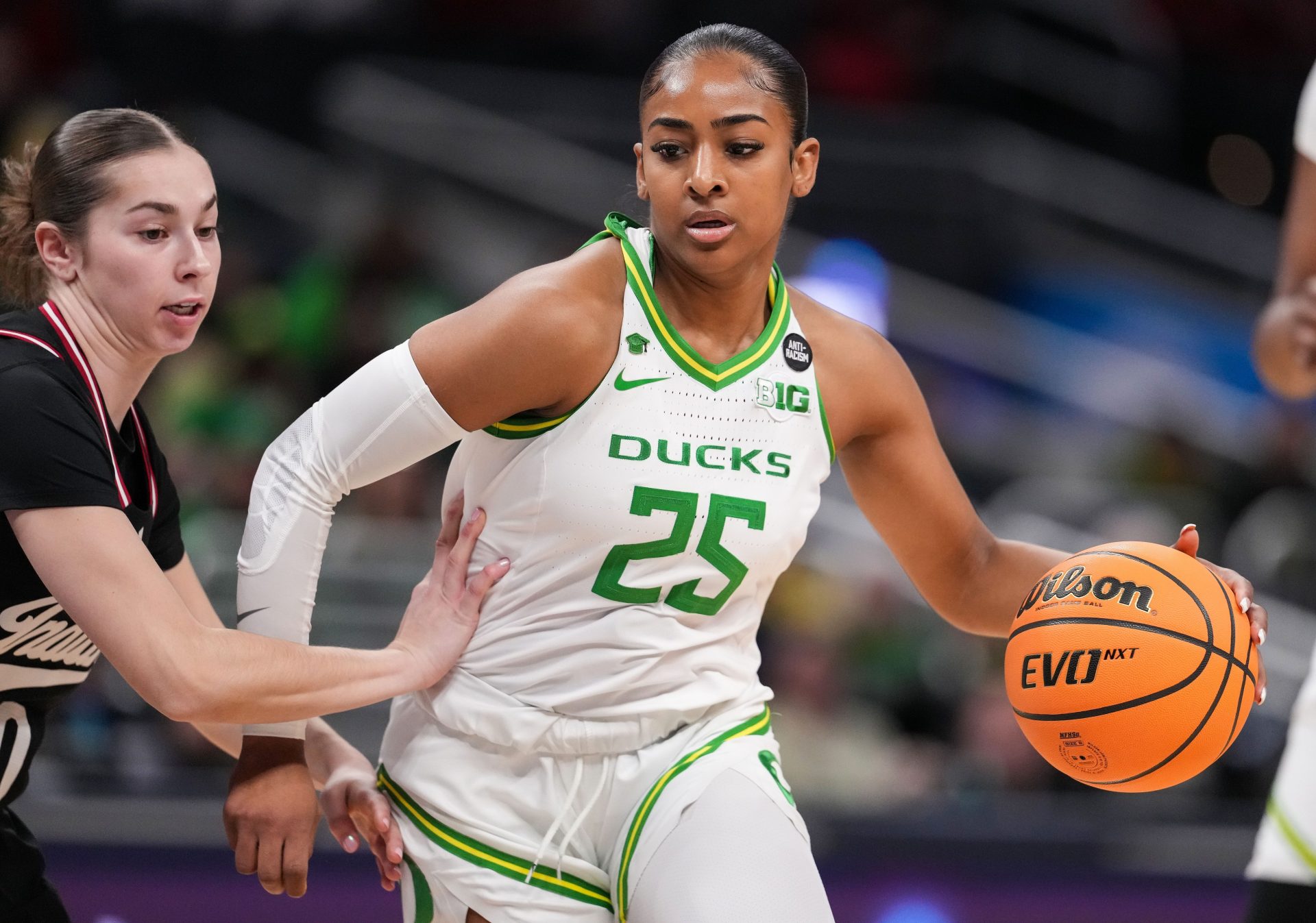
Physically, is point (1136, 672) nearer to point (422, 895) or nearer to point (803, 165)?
point (803, 165)

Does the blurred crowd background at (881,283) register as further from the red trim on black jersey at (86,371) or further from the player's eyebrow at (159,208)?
the player's eyebrow at (159,208)

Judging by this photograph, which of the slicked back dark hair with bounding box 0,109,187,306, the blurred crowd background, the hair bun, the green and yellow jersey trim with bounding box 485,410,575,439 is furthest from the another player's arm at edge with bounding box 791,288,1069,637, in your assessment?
the blurred crowd background

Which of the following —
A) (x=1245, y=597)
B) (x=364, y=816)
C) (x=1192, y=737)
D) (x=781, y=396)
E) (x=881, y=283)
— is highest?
(x=881, y=283)

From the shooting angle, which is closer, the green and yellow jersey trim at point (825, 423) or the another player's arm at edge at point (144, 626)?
the another player's arm at edge at point (144, 626)

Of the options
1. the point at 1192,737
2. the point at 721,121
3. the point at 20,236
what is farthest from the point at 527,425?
the point at 1192,737

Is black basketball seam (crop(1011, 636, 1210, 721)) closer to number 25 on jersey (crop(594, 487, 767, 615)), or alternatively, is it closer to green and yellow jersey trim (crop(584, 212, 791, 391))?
number 25 on jersey (crop(594, 487, 767, 615))

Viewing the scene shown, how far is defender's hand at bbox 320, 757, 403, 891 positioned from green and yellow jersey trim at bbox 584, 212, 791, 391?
3.15 ft

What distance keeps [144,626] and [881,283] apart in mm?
6594

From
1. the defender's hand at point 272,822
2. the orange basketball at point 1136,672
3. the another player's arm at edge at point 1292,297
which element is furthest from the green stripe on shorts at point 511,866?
the another player's arm at edge at point 1292,297

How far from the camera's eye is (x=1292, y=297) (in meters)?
2.79

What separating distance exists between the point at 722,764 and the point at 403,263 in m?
4.82

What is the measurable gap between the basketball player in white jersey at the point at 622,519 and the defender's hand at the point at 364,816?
4 cm

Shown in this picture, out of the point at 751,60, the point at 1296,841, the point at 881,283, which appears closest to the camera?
the point at 1296,841

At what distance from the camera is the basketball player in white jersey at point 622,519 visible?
263 cm
